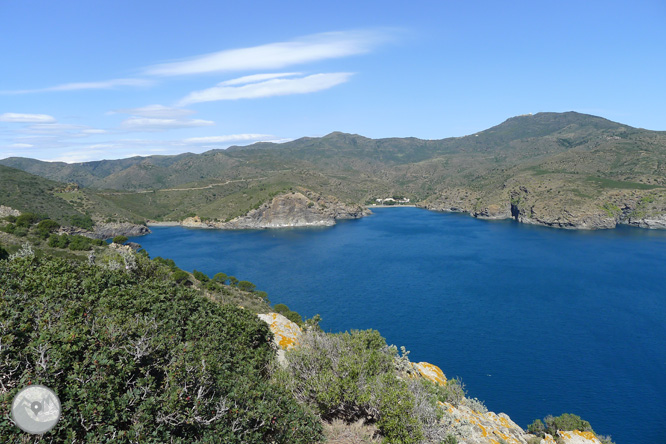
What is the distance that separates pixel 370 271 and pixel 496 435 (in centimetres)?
8049

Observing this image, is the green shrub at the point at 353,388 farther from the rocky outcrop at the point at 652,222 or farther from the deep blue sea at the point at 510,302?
the rocky outcrop at the point at 652,222

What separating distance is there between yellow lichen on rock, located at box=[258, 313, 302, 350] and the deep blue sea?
96.8ft

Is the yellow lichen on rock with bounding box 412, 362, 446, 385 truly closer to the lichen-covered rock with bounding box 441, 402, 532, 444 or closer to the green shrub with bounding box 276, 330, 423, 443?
the lichen-covered rock with bounding box 441, 402, 532, 444

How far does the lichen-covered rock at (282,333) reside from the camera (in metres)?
26.0

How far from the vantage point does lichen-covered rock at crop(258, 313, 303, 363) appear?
1023 inches

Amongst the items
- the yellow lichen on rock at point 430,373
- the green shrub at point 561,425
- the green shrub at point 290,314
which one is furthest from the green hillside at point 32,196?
the green shrub at point 561,425

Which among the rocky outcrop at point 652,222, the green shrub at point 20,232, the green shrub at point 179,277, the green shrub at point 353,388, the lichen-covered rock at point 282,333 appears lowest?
the rocky outcrop at point 652,222

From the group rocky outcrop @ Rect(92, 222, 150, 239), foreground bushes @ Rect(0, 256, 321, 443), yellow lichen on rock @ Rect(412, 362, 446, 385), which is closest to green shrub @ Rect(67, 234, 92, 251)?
foreground bushes @ Rect(0, 256, 321, 443)

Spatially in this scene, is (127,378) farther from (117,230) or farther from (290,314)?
(117,230)

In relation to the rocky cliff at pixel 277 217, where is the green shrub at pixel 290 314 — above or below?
below

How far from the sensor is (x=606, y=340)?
193ft

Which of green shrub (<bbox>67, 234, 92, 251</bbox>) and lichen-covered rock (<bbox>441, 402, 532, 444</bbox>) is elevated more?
green shrub (<bbox>67, 234, 92, 251</bbox>)

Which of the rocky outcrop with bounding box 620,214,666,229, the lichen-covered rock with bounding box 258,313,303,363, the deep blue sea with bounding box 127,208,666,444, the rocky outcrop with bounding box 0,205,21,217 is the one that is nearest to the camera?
the lichen-covered rock with bounding box 258,313,303,363

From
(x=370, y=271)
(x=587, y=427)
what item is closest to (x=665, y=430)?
(x=587, y=427)
